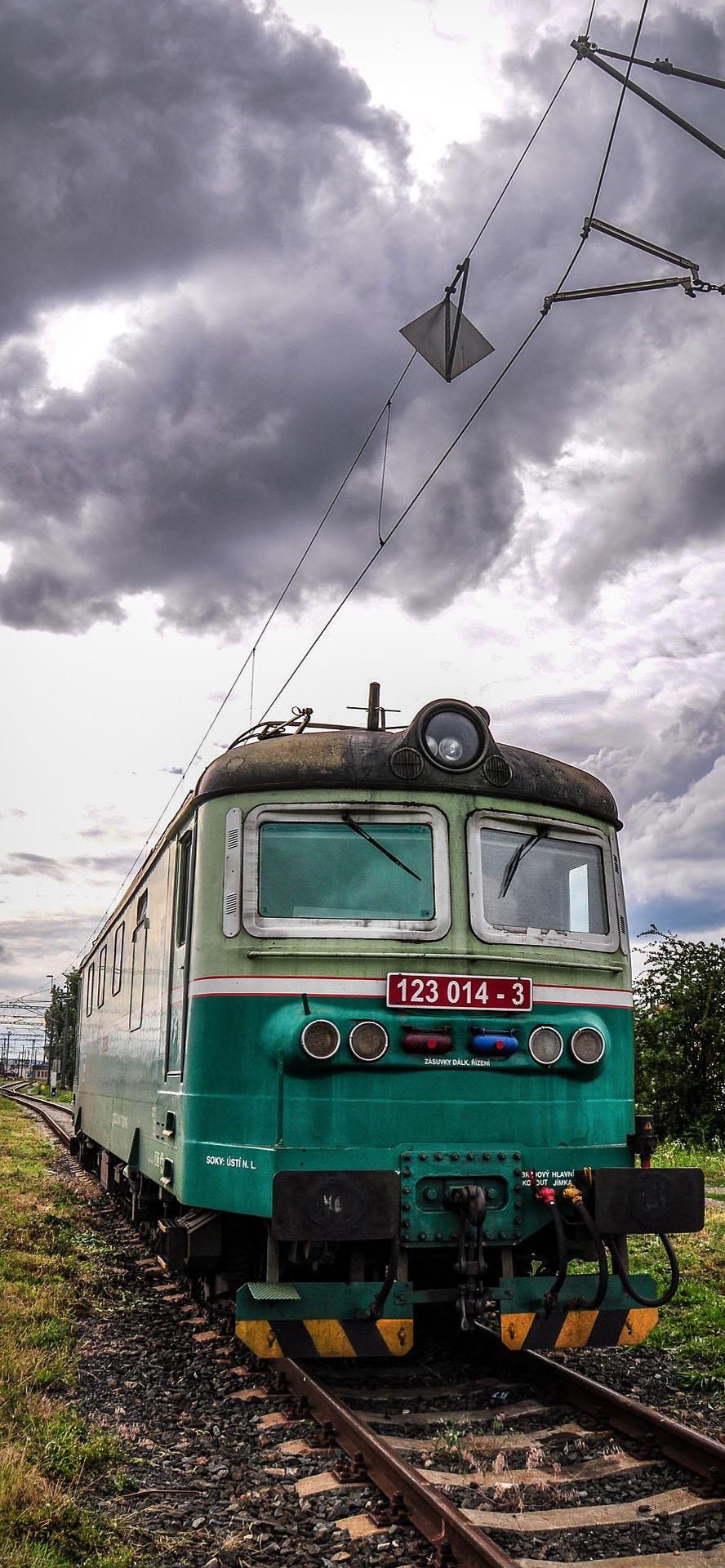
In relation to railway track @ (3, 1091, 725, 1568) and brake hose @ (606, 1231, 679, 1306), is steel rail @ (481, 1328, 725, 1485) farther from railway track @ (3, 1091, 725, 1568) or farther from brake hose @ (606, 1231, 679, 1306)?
brake hose @ (606, 1231, 679, 1306)

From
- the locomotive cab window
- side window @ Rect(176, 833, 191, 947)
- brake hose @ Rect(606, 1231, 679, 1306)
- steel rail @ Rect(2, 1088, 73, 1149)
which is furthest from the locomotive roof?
steel rail @ Rect(2, 1088, 73, 1149)

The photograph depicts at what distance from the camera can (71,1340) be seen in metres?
7.81

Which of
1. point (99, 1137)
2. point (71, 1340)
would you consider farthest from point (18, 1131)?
point (71, 1340)

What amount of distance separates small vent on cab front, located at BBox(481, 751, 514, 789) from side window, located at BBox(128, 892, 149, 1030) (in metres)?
3.67

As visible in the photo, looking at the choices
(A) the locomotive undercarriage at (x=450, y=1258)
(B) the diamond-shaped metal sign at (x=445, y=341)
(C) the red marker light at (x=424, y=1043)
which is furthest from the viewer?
(B) the diamond-shaped metal sign at (x=445, y=341)

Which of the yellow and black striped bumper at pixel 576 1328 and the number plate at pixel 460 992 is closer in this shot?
the yellow and black striped bumper at pixel 576 1328

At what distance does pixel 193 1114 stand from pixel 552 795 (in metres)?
2.62

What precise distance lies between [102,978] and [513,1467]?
10035 millimetres

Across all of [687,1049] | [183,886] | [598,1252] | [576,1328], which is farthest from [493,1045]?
[687,1049]

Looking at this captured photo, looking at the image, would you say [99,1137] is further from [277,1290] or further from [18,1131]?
[18,1131]

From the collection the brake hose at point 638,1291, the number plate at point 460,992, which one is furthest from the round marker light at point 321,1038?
the brake hose at point 638,1291

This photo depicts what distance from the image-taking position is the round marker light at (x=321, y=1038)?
640 cm

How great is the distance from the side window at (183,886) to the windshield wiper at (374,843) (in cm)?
114

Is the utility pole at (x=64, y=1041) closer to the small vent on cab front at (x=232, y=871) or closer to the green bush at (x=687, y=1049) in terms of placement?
the green bush at (x=687, y=1049)
